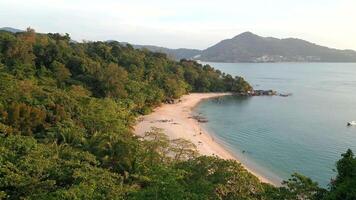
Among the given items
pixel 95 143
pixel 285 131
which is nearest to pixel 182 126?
pixel 285 131

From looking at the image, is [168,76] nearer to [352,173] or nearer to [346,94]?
[346,94]

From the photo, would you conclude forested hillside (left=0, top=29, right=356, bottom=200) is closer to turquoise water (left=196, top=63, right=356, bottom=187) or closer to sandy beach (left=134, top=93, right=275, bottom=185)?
sandy beach (left=134, top=93, right=275, bottom=185)

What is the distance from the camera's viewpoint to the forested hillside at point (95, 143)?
14680mm

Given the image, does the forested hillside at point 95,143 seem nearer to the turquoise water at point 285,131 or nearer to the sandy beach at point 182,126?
the sandy beach at point 182,126

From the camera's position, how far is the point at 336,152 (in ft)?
129

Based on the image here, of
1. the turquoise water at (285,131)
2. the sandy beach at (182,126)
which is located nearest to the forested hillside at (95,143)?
the sandy beach at (182,126)

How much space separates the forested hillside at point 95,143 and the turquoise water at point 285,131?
1007 centimetres

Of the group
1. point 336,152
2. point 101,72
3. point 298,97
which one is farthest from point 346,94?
point 101,72

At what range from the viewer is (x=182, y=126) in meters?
48.1

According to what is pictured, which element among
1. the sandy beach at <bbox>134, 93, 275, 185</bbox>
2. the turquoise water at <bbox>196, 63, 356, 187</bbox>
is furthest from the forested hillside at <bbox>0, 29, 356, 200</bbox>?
the turquoise water at <bbox>196, 63, 356, 187</bbox>

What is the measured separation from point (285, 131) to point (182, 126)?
41.0 feet

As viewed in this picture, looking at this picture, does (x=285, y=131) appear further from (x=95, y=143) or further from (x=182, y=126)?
(x=95, y=143)

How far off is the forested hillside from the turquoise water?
33.0 feet

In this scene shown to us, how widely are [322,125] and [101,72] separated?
2952 cm
